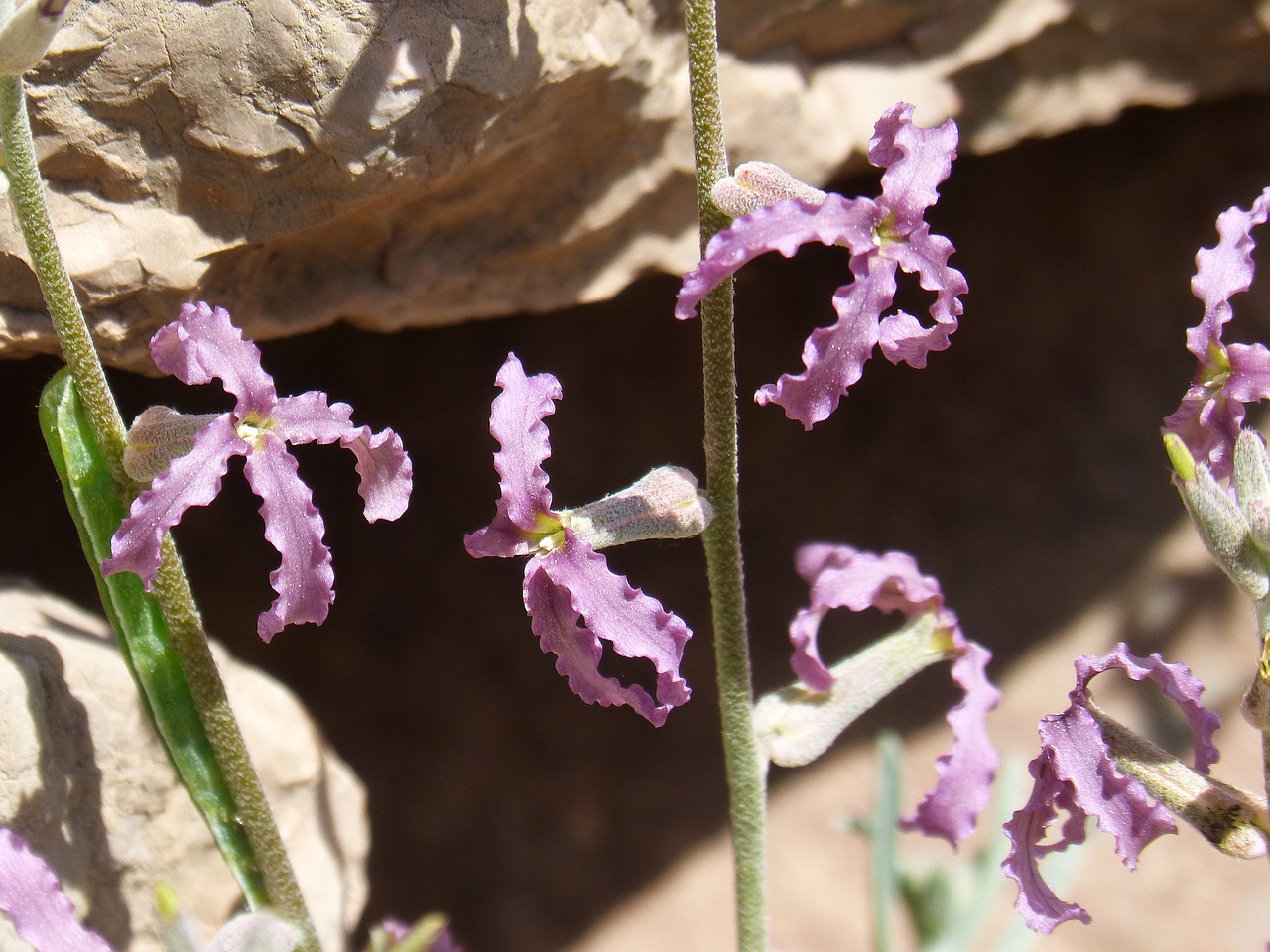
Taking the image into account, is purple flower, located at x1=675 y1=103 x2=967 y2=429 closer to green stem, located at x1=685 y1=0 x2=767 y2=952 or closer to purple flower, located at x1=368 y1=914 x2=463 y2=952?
green stem, located at x1=685 y1=0 x2=767 y2=952

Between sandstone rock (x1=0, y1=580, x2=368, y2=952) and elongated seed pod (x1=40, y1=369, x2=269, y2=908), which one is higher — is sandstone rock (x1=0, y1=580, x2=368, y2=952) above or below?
below

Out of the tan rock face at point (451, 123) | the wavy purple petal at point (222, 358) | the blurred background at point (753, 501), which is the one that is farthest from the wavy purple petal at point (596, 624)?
the blurred background at point (753, 501)

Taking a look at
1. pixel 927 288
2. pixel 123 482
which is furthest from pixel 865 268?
pixel 123 482

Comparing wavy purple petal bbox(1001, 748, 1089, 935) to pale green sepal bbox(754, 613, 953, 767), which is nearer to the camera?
wavy purple petal bbox(1001, 748, 1089, 935)

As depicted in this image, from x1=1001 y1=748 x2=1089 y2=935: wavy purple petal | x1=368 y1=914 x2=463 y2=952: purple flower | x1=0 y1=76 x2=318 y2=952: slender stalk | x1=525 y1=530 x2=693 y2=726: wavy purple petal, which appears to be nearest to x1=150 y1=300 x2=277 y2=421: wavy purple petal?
x1=0 y1=76 x2=318 y2=952: slender stalk

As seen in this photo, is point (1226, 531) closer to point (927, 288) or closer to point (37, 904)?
point (927, 288)

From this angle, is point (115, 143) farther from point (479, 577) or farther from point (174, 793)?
point (479, 577)

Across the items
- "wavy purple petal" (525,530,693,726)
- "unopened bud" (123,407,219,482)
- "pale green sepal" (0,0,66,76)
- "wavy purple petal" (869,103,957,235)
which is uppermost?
"pale green sepal" (0,0,66,76)
